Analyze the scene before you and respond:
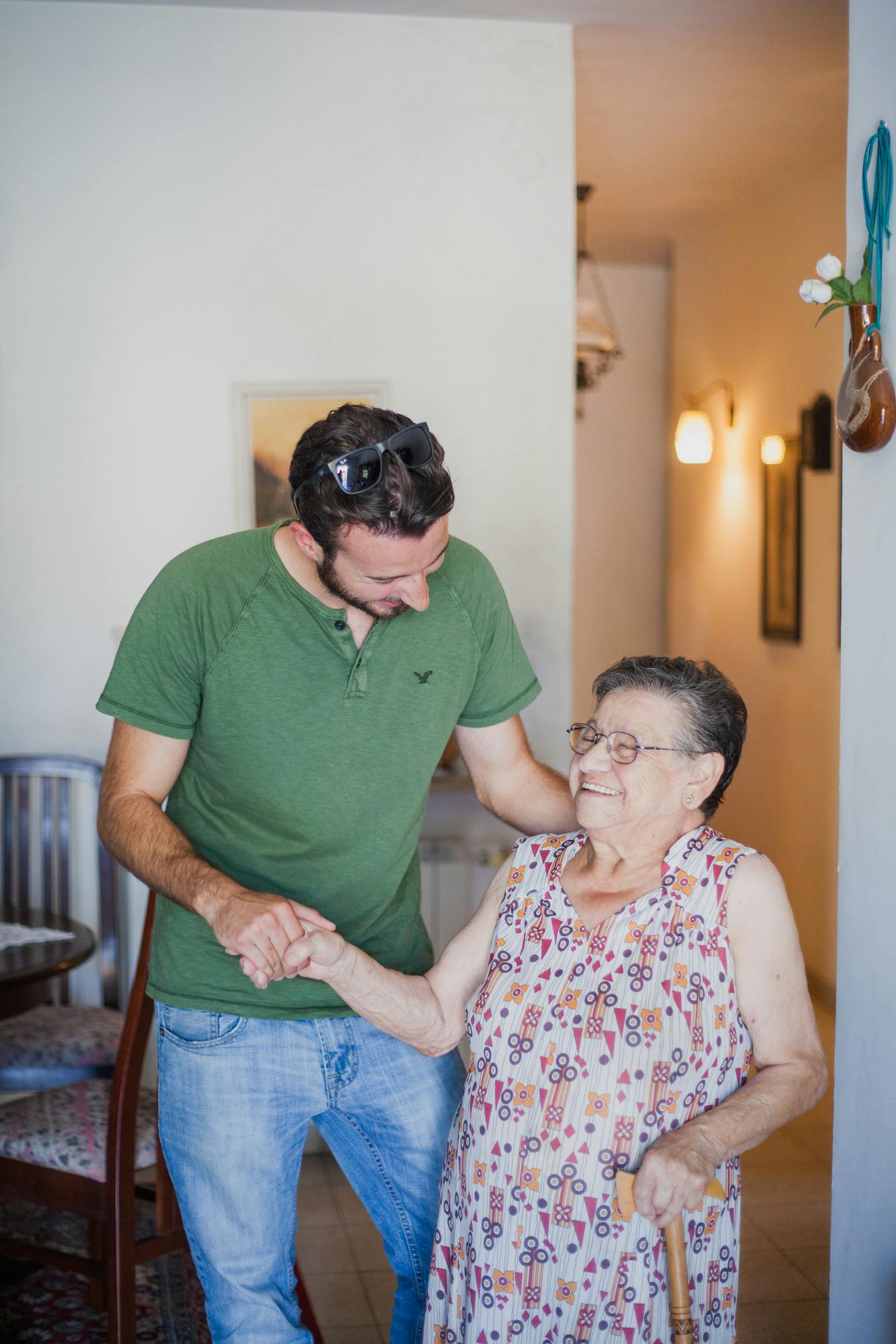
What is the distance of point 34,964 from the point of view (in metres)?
2.58

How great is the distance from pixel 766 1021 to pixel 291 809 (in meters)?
0.72

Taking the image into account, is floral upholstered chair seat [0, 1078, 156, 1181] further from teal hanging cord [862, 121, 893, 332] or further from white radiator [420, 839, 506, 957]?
teal hanging cord [862, 121, 893, 332]

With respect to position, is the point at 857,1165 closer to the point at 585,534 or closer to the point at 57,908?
the point at 57,908

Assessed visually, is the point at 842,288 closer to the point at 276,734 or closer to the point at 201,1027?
the point at 276,734

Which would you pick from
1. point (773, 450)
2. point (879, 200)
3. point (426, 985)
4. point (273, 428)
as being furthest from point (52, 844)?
point (773, 450)

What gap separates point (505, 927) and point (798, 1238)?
196 centimetres

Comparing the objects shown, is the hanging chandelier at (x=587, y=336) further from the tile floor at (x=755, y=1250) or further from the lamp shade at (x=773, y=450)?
the tile floor at (x=755, y=1250)

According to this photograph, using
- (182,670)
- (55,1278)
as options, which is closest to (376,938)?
(182,670)

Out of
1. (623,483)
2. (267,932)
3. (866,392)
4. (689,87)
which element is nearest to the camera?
(267,932)

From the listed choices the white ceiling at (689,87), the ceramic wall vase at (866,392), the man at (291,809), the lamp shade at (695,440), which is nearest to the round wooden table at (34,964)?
the man at (291,809)

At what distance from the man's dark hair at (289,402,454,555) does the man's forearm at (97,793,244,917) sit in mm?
449

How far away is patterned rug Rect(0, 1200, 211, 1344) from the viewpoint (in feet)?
8.81

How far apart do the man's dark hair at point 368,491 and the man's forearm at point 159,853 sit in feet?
1.47

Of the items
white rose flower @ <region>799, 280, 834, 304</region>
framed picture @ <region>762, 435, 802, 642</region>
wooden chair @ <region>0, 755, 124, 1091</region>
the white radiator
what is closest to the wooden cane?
white rose flower @ <region>799, 280, 834, 304</region>
